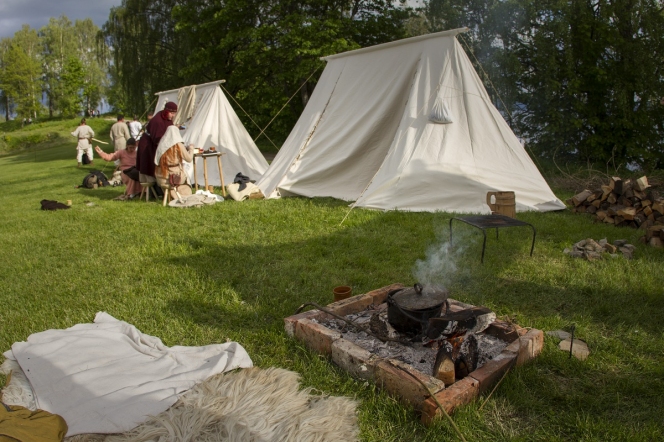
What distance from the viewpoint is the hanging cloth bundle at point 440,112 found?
594 centimetres

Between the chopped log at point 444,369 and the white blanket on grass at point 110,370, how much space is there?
0.98 m

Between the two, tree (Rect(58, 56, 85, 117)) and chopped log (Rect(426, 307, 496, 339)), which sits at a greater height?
tree (Rect(58, 56, 85, 117))

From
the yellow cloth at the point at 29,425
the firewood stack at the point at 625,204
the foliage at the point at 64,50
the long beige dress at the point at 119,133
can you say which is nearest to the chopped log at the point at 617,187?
the firewood stack at the point at 625,204

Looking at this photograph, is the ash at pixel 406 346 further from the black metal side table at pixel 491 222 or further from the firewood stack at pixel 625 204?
the firewood stack at pixel 625 204

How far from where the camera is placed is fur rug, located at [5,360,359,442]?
6.16 feet

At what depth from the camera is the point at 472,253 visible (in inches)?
162

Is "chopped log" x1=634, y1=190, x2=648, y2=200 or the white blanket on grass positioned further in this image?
"chopped log" x1=634, y1=190, x2=648, y2=200

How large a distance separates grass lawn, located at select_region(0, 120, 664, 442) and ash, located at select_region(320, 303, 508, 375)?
0.68 feet

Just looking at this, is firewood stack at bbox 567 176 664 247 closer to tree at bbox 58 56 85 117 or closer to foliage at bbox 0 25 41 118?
tree at bbox 58 56 85 117

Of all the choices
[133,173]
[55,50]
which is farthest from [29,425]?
[55,50]

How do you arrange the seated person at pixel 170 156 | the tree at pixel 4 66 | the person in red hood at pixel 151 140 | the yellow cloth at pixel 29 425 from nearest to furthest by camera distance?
1. the yellow cloth at pixel 29 425
2. the seated person at pixel 170 156
3. the person in red hood at pixel 151 140
4. the tree at pixel 4 66

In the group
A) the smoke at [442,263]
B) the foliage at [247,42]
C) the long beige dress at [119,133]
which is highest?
the foliage at [247,42]

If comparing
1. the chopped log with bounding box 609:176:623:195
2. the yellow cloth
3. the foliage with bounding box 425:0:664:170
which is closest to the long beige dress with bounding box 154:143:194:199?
the yellow cloth

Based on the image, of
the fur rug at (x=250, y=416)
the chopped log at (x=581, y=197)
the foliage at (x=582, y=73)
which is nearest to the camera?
the fur rug at (x=250, y=416)
